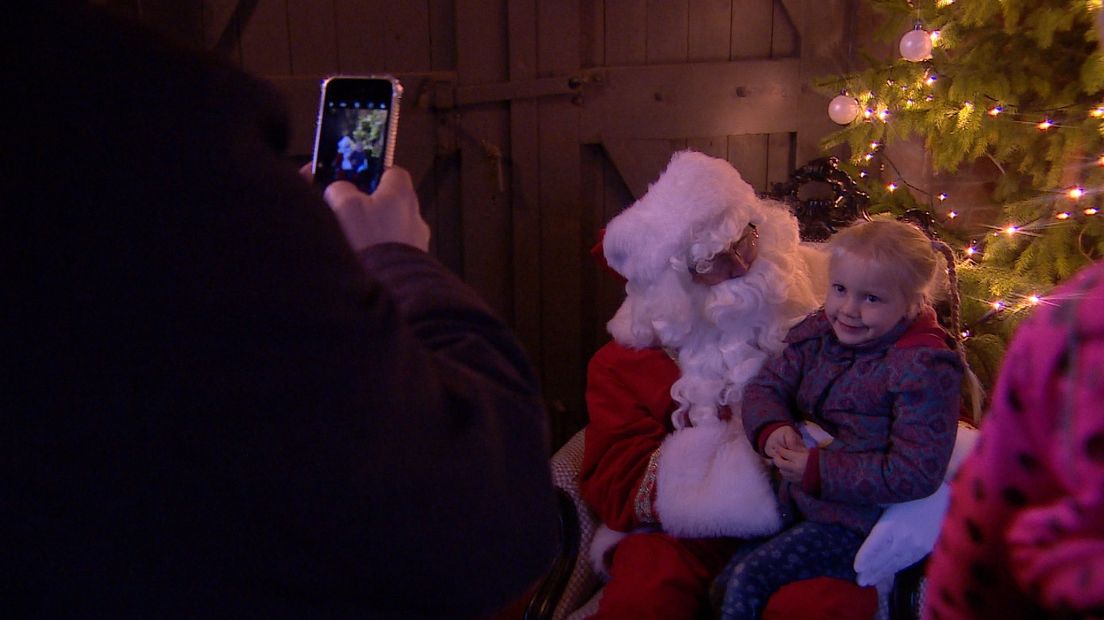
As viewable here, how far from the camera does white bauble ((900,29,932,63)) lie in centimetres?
253

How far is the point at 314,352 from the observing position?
61cm

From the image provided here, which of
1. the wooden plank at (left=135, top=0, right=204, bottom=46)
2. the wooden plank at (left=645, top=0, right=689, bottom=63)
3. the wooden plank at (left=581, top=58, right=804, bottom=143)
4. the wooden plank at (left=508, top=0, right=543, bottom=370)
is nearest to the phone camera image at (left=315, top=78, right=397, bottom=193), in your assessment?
the wooden plank at (left=135, top=0, right=204, bottom=46)

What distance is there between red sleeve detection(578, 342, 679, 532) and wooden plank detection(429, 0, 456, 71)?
4.26 feet

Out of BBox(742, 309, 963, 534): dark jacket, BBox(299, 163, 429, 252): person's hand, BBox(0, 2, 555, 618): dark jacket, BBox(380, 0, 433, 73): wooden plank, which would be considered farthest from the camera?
BBox(380, 0, 433, 73): wooden plank

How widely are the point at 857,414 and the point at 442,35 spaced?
204 centimetres

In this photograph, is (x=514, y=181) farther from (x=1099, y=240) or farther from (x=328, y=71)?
(x=1099, y=240)

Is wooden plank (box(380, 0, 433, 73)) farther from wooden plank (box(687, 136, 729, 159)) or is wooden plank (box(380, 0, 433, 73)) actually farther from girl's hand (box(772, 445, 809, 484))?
girl's hand (box(772, 445, 809, 484))

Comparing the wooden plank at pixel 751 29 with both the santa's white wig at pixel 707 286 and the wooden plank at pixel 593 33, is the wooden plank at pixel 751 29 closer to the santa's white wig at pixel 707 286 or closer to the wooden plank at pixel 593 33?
the wooden plank at pixel 593 33

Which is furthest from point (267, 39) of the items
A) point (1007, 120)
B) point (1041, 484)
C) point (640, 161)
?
point (1041, 484)

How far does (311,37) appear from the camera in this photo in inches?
117

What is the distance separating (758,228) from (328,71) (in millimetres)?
1606

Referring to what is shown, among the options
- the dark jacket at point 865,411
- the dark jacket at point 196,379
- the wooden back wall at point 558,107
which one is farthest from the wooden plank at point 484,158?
the dark jacket at point 196,379

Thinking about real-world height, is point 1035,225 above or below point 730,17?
below

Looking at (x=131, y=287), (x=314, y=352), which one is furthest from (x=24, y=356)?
(x=314, y=352)
